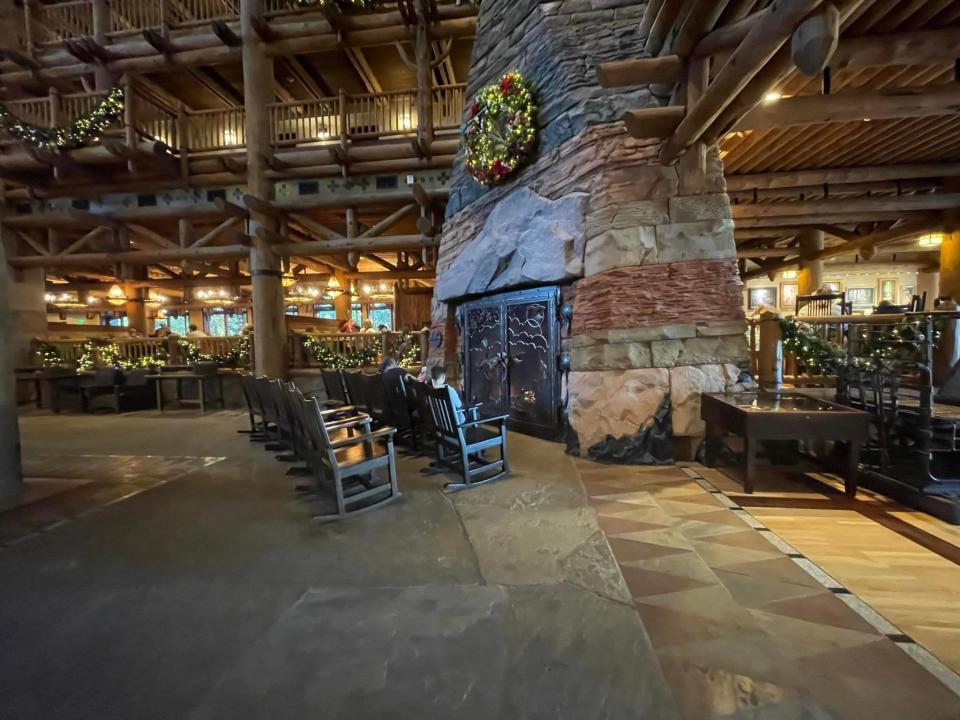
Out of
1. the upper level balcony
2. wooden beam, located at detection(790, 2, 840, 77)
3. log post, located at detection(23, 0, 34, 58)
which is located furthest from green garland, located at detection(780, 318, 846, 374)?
log post, located at detection(23, 0, 34, 58)

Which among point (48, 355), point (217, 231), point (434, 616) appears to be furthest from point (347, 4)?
point (434, 616)

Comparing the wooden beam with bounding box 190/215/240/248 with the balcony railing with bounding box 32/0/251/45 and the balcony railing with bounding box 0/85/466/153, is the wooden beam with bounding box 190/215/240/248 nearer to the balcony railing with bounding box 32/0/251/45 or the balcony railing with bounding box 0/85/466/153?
the balcony railing with bounding box 0/85/466/153

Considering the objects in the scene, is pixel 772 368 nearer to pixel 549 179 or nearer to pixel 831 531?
pixel 831 531

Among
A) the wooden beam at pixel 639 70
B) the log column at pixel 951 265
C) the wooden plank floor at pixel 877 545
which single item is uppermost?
the wooden beam at pixel 639 70

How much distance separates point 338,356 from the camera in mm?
10055

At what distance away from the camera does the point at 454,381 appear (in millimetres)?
7691

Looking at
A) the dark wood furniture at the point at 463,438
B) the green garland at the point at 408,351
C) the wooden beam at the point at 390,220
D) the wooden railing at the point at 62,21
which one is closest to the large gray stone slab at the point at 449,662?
the dark wood furniture at the point at 463,438

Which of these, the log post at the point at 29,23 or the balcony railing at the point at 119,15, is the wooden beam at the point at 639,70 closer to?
the balcony railing at the point at 119,15

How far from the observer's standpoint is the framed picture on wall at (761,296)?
1578cm

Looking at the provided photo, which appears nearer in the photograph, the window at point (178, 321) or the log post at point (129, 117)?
the log post at point (129, 117)

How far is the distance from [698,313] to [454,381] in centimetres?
423

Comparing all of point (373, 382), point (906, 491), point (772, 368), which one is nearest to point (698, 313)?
point (772, 368)

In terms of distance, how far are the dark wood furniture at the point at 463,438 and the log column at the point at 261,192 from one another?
6393 millimetres

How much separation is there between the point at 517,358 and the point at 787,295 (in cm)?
1447
